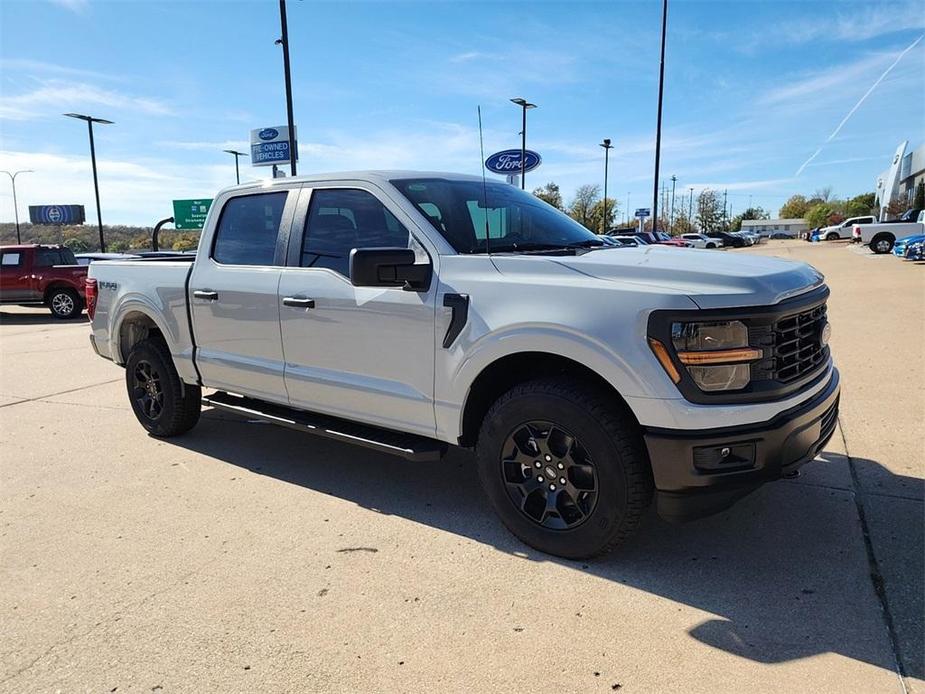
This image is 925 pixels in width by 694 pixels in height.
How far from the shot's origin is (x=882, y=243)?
99.5 ft

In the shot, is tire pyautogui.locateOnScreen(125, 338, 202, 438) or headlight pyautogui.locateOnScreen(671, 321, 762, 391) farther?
tire pyautogui.locateOnScreen(125, 338, 202, 438)

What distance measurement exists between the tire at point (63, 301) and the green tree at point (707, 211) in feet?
368

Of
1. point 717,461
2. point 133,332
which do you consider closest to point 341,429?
point 717,461

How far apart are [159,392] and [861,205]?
115 meters

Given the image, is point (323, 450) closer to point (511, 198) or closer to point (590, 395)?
point (511, 198)

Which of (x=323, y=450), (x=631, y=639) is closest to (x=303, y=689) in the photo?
(x=631, y=639)

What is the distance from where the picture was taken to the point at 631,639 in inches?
103

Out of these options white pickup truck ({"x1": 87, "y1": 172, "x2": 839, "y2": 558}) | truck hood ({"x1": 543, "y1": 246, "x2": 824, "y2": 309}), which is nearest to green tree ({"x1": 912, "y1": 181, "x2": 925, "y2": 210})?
truck hood ({"x1": 543, "y1": 246, "x2": 824, "y2": 309})

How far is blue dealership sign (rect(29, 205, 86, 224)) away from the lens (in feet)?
194

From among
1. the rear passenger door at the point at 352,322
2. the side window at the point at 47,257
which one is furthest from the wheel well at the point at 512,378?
the side window at the point at 47,257

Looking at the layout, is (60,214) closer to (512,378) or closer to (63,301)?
(63,301)

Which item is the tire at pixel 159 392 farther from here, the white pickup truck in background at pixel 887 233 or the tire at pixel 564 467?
the white pickup truck in background at pixel 887 233

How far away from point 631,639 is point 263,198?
351 centimetres

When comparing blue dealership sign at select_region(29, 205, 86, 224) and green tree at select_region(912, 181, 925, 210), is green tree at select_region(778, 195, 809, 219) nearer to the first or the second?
green tree at select_region(912, 181, 925, 210)
